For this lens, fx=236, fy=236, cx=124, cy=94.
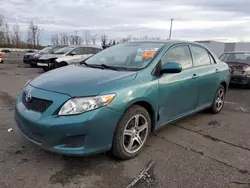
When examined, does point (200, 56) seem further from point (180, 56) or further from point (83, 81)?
point (83, 81)

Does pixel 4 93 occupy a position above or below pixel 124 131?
below

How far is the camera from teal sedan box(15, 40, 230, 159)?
8.39ft

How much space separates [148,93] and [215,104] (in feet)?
8.48

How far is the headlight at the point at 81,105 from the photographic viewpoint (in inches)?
100

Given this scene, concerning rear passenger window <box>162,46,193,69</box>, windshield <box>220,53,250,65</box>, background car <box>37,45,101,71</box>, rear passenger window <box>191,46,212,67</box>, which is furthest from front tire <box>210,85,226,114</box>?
background car <box>37,45,101,71</box>

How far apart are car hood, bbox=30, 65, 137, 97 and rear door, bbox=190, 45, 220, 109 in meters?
1.73

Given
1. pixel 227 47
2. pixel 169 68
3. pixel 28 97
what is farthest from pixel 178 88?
pixel 227 47

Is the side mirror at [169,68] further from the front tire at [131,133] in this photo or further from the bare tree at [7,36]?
the bare tree at [7,36]

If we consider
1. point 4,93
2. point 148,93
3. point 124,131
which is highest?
point 148,93

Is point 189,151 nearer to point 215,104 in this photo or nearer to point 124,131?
point 124,131

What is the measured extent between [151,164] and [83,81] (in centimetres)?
135

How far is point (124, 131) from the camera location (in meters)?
2.93

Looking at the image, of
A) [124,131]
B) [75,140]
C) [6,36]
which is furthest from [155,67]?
[6,36]

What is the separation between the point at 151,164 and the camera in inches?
118
